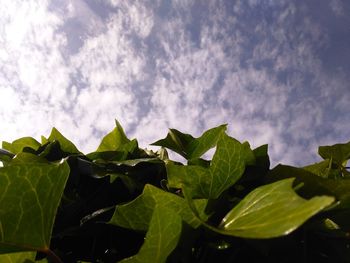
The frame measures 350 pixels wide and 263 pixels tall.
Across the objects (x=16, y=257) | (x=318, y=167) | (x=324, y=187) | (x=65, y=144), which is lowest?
(x=16, y=257)

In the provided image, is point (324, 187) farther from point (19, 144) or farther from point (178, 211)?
point (19, 144)

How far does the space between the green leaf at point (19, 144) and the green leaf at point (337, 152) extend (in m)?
1.07

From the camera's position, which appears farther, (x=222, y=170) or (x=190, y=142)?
(x=190, y=142)

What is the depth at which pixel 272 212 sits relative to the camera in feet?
1.96

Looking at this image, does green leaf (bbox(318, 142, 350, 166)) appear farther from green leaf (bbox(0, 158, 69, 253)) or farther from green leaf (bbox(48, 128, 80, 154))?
green leaf (bbox(0, 158, 69, 253))

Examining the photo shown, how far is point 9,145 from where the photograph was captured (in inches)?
58.6

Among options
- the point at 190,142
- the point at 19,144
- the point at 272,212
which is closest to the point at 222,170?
the point at 272,212

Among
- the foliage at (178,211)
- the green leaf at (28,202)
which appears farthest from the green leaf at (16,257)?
the green leaf at (28,202)

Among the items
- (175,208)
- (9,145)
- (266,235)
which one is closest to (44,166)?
(175,208)

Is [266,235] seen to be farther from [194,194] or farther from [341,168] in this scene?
[341,168]

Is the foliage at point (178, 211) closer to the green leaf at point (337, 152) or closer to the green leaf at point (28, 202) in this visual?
the green leaf at point (28, 202)

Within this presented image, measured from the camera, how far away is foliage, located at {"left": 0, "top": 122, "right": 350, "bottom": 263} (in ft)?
2.21

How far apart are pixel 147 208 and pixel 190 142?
2.10 feet

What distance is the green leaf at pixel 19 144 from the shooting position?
4.88 ft
